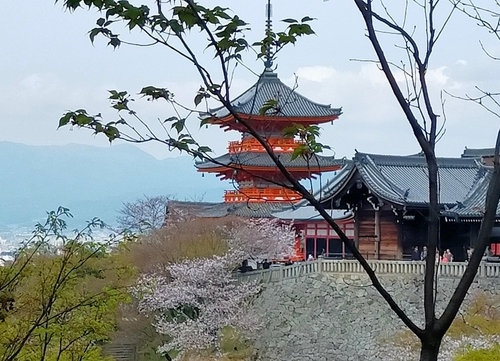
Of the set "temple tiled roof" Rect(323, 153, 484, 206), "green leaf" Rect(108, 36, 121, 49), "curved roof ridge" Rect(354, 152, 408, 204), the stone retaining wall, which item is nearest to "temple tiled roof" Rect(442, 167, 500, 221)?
"temple tiled roof" Rect(323, 153, 484, 206)

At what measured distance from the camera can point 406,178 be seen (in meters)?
20.0

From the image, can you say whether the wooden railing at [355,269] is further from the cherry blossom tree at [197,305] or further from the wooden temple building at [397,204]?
the wooden temple building at [397,204]

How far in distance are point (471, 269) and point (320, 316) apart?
52.8ft

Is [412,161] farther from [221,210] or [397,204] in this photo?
[221,210]

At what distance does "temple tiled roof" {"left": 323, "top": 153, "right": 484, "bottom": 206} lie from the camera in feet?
61.8

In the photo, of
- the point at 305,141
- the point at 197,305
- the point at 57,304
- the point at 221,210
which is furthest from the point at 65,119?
the point at 221,210

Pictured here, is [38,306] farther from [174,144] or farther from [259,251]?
[259,251]

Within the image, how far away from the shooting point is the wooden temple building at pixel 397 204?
18609 mm

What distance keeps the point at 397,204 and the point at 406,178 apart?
6.26 ft

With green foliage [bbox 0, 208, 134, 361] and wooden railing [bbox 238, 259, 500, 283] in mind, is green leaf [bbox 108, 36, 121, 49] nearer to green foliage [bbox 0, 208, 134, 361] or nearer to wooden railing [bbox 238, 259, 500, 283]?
green foliage [bbox 0, 208, 134, 361]

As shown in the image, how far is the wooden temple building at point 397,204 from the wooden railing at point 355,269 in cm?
99

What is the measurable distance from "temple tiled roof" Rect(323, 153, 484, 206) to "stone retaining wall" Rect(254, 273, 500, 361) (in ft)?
6.62

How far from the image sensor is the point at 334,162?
28062mm

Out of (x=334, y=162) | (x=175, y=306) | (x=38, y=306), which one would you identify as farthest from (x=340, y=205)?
(x=38, y=306)
